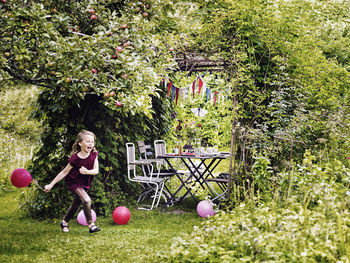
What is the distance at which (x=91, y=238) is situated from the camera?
448cm

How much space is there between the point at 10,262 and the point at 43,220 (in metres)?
1.89

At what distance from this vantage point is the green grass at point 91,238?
381cm

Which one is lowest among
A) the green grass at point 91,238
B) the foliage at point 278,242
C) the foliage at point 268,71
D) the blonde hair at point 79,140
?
the green grass at point 91,238

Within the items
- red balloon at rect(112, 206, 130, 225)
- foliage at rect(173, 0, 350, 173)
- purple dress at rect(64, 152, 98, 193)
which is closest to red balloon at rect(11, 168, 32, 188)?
purple dress at rect(64, 152, 98, 193)

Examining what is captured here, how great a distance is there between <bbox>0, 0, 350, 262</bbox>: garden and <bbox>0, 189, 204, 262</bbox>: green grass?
24 mm

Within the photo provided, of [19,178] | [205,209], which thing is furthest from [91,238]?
[205,209]

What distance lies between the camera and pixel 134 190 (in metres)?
7.15

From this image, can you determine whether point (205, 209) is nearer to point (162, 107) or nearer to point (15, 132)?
point (162, 107)

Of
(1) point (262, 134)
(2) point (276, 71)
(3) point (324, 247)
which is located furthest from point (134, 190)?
(3) point (324, 247)

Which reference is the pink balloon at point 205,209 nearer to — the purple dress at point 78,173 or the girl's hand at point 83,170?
the purple dress at point 78,173

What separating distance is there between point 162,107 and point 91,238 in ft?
13.1

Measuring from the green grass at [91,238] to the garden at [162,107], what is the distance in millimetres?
24

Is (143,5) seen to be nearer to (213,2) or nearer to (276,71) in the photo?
(213,2)

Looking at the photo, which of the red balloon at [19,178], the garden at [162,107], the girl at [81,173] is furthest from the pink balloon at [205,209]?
the red balloon at [19,178]
